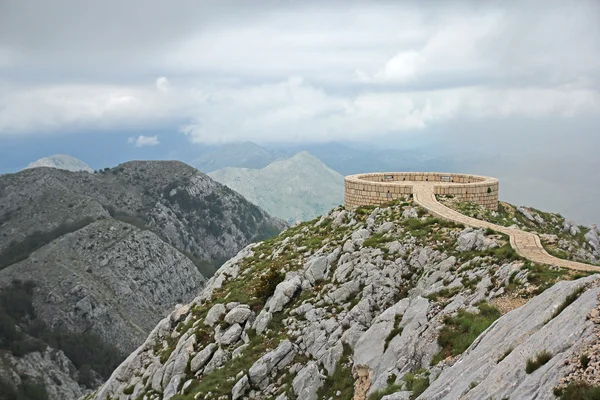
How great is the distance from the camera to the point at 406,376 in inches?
685

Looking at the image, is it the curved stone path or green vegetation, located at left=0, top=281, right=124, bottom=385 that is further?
green vegetation, located at left=0, top=281, right=124, bottom=385

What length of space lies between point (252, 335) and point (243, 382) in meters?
3.94

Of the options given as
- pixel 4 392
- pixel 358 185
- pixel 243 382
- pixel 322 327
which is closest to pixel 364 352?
pixel 322 327

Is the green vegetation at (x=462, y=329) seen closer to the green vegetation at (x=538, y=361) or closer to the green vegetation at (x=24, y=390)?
the green vegetation at (x=538, y=361)

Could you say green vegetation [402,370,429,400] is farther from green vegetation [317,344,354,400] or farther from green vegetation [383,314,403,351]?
green vegetation [317,344,354,400]

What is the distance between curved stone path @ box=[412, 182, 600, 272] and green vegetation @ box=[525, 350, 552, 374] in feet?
37.1

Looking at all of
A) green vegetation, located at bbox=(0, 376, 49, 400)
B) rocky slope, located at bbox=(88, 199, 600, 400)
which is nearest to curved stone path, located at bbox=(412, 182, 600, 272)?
rocky slope, located at bbox=(88, 199, 600, 400)

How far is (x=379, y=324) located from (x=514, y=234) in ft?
33.0

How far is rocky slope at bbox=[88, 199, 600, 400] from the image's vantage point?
1251 centimetres

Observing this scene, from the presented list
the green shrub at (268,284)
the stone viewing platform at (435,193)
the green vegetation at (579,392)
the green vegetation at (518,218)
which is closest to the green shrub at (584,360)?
the green vegetation at (579,392)

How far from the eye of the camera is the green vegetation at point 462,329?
17.5m


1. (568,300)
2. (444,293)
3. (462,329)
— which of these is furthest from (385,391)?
(568,300)

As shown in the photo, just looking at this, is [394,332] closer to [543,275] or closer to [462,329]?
[462,329]

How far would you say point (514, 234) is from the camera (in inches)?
1070
